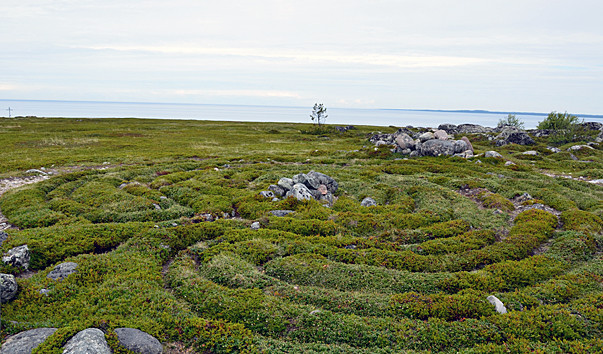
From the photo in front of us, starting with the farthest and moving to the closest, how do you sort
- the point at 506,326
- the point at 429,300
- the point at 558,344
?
the point at 429,300 < the point at 506,326 < the point at 558,344

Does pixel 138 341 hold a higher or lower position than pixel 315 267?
lower

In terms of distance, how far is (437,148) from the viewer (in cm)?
5256

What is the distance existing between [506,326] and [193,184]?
27.9 metres

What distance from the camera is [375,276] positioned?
615 inches

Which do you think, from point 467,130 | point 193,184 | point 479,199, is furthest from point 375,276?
point 467,130

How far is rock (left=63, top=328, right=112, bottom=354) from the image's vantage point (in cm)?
954

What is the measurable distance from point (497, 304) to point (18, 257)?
21.2m

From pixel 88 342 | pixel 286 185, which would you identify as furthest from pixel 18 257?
pixel 286 185

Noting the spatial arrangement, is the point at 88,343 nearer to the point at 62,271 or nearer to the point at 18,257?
the point at 62,271

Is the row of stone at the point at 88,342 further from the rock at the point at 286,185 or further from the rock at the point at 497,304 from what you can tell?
the rock at the point at 286,185

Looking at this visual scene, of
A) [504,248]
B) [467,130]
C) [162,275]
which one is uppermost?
[467,130]

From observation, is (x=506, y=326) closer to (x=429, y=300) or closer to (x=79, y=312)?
(x=429, y=300)

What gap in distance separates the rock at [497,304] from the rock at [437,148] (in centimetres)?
4202

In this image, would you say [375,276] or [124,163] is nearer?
[375,276]
